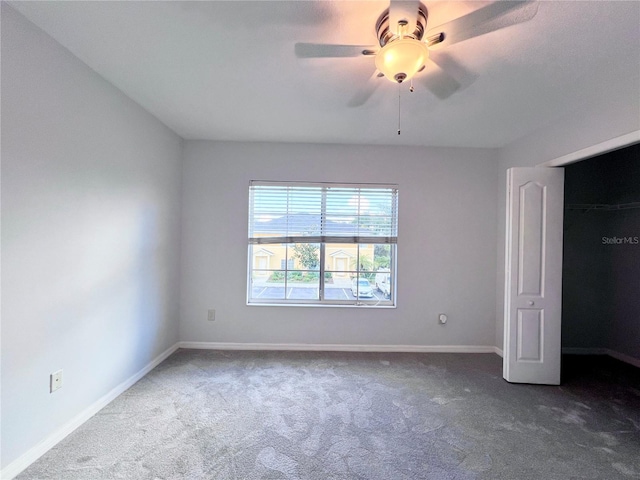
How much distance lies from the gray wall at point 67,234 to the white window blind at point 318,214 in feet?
3.84

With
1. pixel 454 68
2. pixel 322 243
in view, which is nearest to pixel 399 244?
pixel 322 243

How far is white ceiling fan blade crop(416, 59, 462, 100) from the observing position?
1817 mm

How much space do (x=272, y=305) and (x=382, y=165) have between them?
221cm

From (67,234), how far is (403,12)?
2.36 metres

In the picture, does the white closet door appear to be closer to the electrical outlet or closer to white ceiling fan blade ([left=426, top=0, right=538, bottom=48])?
white ceiling fan blade ([left=426, top=0, right=538, bottom=48])

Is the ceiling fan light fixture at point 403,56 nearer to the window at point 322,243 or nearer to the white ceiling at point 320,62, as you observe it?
the white ceiling at point 320,62

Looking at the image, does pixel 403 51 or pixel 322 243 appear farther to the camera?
pixel 322 243

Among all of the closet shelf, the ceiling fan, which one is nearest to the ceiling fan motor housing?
the ceiling fan

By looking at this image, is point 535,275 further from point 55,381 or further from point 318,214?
point 55,381

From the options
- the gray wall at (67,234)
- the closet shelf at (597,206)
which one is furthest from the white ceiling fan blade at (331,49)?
the closet shelf at (597,206)

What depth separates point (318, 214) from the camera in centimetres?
338

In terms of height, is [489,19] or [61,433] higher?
[489,19]

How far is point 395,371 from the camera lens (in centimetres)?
282

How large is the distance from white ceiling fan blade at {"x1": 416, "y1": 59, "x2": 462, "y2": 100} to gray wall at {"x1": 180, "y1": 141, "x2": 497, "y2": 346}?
126 centimetres
